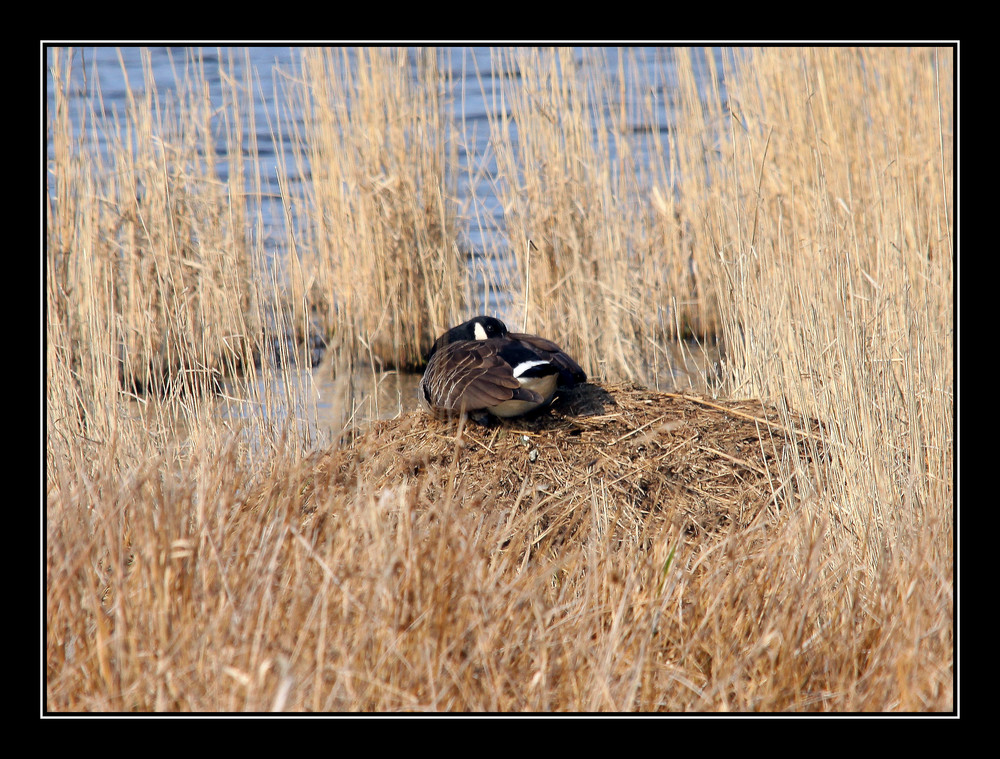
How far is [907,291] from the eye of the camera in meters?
3.99

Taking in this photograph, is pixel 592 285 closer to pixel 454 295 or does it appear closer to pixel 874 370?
pixel 454 295

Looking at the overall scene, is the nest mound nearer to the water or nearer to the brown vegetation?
the brown vegetation

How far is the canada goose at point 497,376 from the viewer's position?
427cm

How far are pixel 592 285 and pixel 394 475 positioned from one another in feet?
9.33

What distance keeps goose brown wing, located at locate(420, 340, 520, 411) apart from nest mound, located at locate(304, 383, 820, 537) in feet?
0.58

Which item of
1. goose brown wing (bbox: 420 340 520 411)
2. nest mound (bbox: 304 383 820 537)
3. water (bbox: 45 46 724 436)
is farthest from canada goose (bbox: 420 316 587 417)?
water (bbox: 45 46 724 436)

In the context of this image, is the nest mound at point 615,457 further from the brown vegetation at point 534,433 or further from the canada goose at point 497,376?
the canada goose at point 497,376

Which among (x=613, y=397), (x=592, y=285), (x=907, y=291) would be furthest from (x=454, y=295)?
(x=907, y=291)

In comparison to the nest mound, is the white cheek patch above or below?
above

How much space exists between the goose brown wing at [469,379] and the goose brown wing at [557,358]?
25 centimetres

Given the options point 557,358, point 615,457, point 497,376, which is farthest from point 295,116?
point 615,457

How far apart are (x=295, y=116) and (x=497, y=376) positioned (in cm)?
413

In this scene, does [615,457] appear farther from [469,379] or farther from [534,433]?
[469,379]

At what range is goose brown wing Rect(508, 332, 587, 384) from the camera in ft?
15.1
